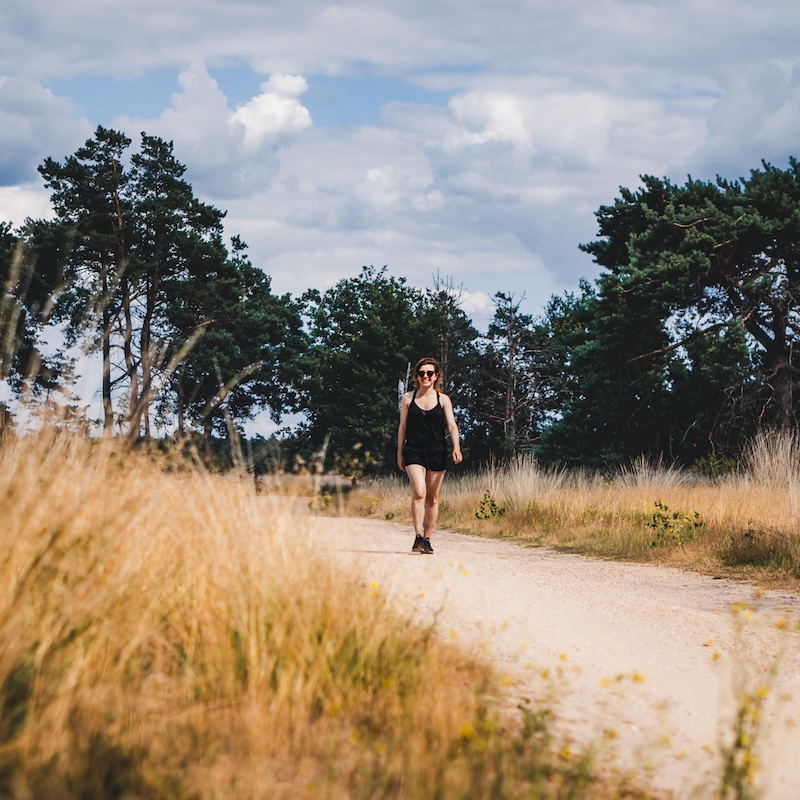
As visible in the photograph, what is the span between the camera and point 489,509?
1878cm

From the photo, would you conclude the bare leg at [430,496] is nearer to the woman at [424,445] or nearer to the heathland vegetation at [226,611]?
the woman at [424,445]

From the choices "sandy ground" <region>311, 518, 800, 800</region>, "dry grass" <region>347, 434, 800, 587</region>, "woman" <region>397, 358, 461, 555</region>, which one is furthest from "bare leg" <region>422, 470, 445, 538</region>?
"dry grass" <region>347, 434, 800, 587</region>

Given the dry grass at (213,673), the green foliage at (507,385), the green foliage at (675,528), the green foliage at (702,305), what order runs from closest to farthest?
1. the dry grass at (213,673)
2. the green foliage at (675,528)
3. the green foliage at (702,305)
4. the green foliage at (507,385)

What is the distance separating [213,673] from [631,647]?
10.4 feet

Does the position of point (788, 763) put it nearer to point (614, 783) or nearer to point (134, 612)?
point (614, 783)

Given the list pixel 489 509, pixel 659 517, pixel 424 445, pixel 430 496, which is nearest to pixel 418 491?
pixel 430 496

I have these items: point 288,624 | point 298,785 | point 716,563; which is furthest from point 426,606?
point 716,563

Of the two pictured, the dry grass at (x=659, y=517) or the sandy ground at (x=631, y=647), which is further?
the dry grass at (x=659, y=517)

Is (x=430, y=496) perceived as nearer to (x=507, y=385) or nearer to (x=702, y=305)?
(x=702, y=305)

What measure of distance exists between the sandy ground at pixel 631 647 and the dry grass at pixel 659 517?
4.26ft

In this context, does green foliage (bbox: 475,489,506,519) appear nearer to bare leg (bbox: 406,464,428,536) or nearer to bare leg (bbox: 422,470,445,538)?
bare leg (bbox: 422,470,445,538)

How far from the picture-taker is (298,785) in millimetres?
3381

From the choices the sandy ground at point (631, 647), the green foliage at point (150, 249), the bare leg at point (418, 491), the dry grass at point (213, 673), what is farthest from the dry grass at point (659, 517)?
the green foliage at point (150, 249)

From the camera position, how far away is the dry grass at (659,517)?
37.0 ft
